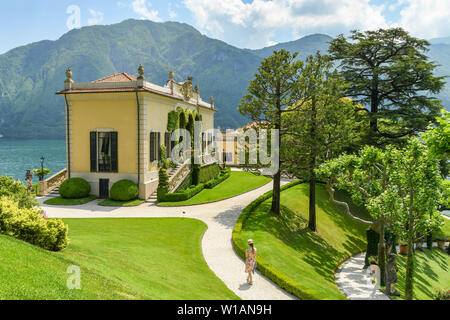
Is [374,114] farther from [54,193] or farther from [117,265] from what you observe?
[54,193]

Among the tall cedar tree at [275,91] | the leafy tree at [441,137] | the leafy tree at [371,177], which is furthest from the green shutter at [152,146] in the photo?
the leafy tree at [441,137]

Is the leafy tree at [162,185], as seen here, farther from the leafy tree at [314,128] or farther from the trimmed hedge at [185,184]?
the leafy tree at [314,128]

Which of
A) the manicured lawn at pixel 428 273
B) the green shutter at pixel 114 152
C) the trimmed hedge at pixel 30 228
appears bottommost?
the manicured lawn at pixel 428 273

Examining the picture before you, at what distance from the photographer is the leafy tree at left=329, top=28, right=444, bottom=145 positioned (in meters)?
28.5

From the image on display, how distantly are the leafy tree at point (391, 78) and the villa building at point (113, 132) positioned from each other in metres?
20.7

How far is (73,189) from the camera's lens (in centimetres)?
2672

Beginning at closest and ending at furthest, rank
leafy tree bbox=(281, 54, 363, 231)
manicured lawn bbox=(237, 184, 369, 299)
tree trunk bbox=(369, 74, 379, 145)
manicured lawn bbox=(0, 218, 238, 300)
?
manicured lawn bbox=(0, 218, 238, 300) < manicured lawn bbox=(237, 184, 369, 299) < leafy tree bbox=(281, 54, 363, 231) < tree trunk bbox=(369, 74, 379, 145)

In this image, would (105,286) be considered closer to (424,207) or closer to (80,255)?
(80,255)

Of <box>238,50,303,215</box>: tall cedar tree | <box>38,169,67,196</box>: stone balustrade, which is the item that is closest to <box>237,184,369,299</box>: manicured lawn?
<box>238,50,303,215</box>: tall cedar tree

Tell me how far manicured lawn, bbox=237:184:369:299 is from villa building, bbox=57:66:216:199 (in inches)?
459

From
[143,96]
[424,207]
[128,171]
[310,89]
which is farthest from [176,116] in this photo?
[424,207]

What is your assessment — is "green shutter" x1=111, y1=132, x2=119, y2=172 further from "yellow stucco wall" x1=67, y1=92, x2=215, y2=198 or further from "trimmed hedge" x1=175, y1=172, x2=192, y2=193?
"trimmed hedge" x1=175, y1=172, x2=192, y2=193

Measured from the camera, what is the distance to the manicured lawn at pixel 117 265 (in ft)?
24.5

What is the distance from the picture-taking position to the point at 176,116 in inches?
1280
